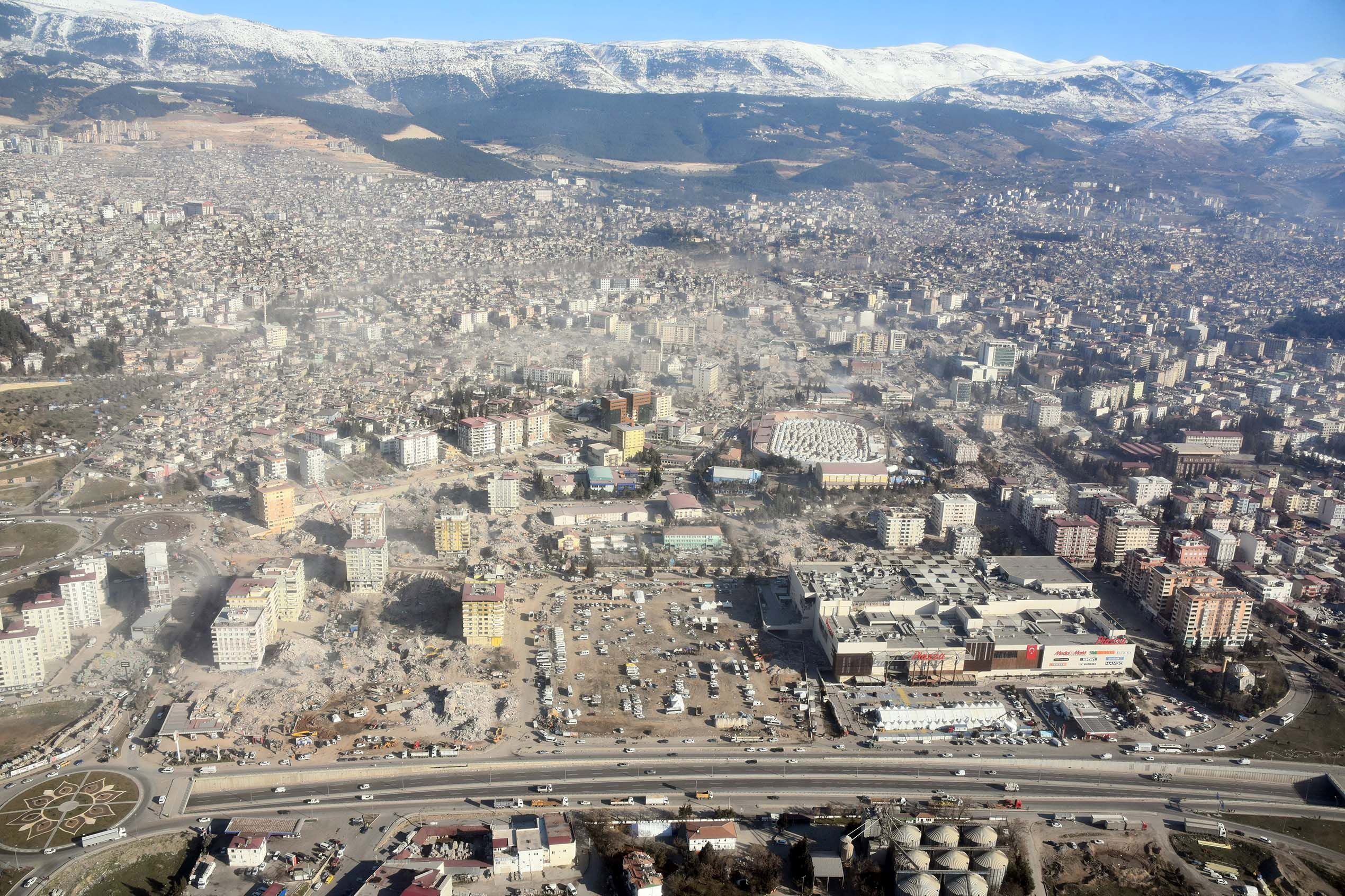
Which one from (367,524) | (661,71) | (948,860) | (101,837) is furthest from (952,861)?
(661,71)

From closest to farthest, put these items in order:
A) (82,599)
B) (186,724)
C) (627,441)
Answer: (186,724) < (82,599) < (627,441)

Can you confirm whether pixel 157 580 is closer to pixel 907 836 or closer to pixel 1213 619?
pixel 907 836

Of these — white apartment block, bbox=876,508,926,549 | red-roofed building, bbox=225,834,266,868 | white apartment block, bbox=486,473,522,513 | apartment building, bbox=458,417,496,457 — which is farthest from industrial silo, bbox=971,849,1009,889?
apartment building, bbox=458,417,496,457

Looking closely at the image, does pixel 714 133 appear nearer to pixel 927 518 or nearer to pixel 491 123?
pixel 491 123

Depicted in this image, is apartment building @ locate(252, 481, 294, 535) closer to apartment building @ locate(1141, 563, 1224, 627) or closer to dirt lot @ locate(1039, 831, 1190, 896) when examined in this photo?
dirt lot @ locate(1039, 831, 1190, 896)

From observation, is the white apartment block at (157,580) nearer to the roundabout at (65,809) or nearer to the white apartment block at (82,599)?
the white apartment block at (82,599)

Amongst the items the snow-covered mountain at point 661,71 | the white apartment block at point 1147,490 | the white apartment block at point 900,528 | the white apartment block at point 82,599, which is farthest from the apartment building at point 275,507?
the snow-covered mountain at point 661,71

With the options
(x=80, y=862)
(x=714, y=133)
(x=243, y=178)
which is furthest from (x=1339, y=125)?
(x=80, y=862)

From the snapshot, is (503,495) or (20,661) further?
(503,495)
